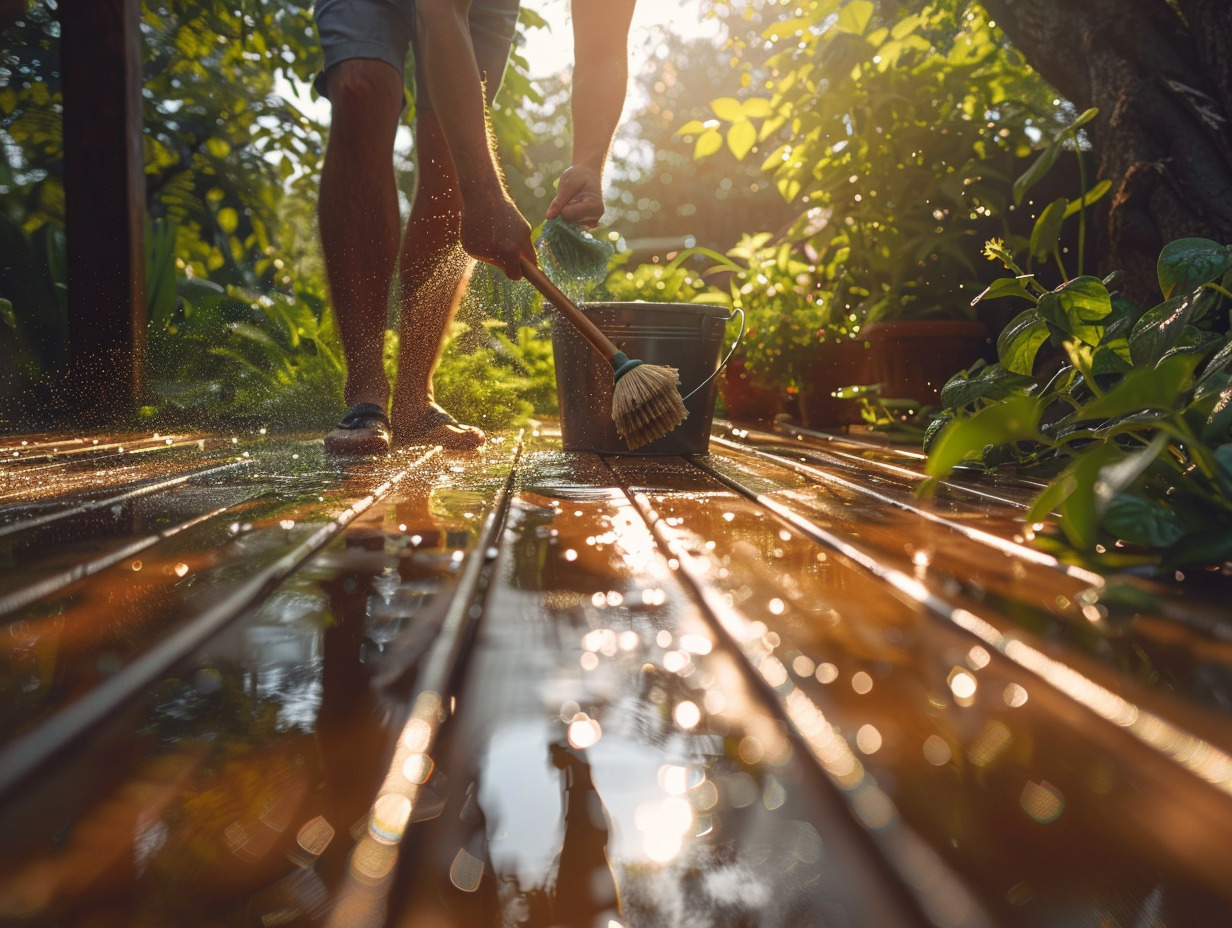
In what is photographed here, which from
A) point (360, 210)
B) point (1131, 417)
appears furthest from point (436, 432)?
point (1131, 417)

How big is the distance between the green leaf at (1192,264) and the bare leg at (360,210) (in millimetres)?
1914

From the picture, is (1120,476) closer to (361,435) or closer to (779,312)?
(361,435)

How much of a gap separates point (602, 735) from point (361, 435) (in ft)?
6.15

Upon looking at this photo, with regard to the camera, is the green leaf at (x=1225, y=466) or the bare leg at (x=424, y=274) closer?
the green leaf at (x=1225, y=466)

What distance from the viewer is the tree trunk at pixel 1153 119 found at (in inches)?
90.4

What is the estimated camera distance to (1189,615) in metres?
0.82

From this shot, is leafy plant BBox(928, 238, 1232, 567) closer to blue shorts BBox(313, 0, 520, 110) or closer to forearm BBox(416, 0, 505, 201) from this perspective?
forearm BBox(416, 0, 505, 201)

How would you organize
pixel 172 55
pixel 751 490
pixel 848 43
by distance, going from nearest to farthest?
pixel 751 490 < pixel 848 43 < pixel 172 55

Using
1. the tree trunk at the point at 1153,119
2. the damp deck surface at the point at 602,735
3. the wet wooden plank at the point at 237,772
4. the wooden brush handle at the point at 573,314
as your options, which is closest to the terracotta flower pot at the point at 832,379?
the tree trunk at the point at 1153,119

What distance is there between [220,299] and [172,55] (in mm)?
3279

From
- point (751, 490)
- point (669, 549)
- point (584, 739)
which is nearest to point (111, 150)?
point (751, 490)

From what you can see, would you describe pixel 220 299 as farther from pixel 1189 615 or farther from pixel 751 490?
pixel 1189 615

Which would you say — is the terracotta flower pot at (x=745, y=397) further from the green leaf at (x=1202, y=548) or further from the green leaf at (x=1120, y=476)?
the green leaf at (x=1120, y=476)

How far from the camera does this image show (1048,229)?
83.4 inches
